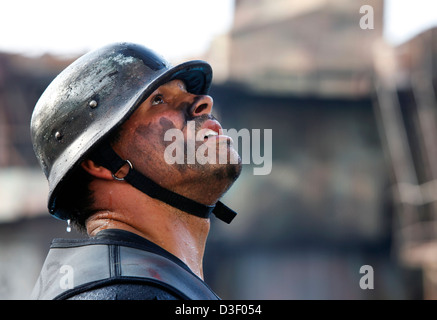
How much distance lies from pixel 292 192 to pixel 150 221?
37.2ft

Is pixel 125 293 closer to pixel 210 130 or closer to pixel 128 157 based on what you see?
pixel 128 157

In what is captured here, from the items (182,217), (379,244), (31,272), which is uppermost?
(379,244)

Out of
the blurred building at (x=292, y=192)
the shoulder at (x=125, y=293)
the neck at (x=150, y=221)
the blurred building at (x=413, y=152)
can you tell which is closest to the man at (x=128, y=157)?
the neck at (x=150, y=221)

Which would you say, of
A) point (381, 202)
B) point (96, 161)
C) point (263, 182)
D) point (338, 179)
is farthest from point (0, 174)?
point (96, 161)

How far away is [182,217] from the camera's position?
3.09 metres

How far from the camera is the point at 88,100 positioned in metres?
3.10

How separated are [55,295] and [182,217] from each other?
761 mm

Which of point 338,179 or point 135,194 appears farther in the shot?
point 338,179

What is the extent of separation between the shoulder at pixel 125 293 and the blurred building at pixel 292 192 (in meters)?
10.7

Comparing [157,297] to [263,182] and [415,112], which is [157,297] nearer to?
[263,182]

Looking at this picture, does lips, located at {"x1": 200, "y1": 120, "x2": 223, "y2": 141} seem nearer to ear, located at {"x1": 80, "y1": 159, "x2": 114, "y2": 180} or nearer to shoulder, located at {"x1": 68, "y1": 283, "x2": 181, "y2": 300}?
ear, located at {"x1": 80, "y1": 159, "x2": 114, "y2": 180}

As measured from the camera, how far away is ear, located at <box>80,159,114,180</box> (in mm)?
3039

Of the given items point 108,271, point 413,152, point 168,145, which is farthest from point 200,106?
point 413,152

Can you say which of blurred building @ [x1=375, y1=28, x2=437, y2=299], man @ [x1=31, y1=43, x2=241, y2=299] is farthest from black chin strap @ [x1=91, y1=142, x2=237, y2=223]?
blurred building @ [x1=375, y1=28, x2=437, y2=299]
